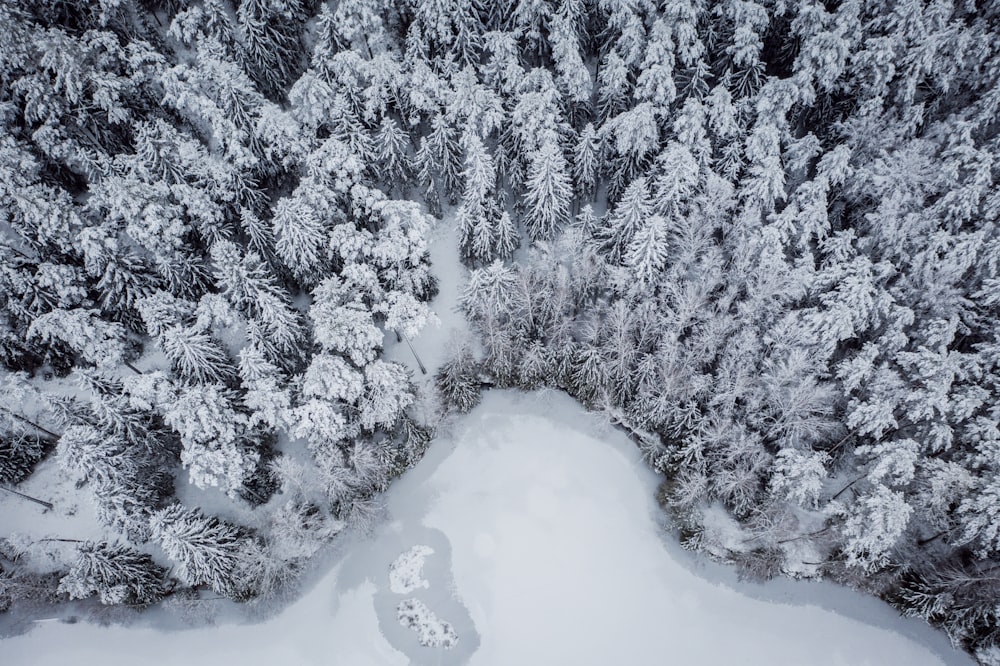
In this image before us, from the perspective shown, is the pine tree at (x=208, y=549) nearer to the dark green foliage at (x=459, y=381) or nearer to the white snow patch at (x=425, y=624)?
the white snow patch at (x=425, y=624)

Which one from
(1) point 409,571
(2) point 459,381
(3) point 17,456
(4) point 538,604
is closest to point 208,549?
(1) point 409,571

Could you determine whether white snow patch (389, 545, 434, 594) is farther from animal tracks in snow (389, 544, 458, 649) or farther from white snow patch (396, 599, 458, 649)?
white snow patch (396, 599, 458, 649)

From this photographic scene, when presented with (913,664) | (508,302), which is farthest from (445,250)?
(913,664)

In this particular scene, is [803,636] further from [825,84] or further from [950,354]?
[825,84]

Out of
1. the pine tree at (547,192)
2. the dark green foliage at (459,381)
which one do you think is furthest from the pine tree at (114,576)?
the pine tree at (547,192)

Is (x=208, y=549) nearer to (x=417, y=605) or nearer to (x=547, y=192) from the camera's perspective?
(x=417, y=605)

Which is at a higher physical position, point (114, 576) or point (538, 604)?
point (538, 604)
